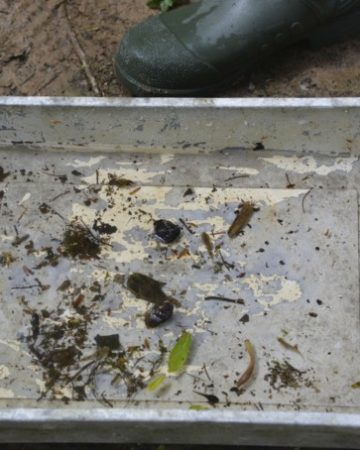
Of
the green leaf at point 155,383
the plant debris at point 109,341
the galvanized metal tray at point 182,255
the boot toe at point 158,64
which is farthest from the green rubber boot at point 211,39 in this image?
the green leaf at point 155,383

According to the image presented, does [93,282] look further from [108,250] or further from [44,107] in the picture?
[44,107]

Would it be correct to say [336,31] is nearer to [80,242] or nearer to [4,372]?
[80,242]

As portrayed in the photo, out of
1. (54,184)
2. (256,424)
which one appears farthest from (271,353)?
(54,184)

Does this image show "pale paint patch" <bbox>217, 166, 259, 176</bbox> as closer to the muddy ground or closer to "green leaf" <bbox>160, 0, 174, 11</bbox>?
the muddy ground

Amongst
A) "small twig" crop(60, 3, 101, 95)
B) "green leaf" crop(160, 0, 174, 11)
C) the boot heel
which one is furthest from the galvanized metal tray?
"green leaf" crop(160, 0, 174, 11)

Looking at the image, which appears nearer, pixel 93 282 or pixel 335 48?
pixel 93 282

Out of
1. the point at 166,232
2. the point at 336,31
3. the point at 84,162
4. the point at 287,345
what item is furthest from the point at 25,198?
the point at 336,31
